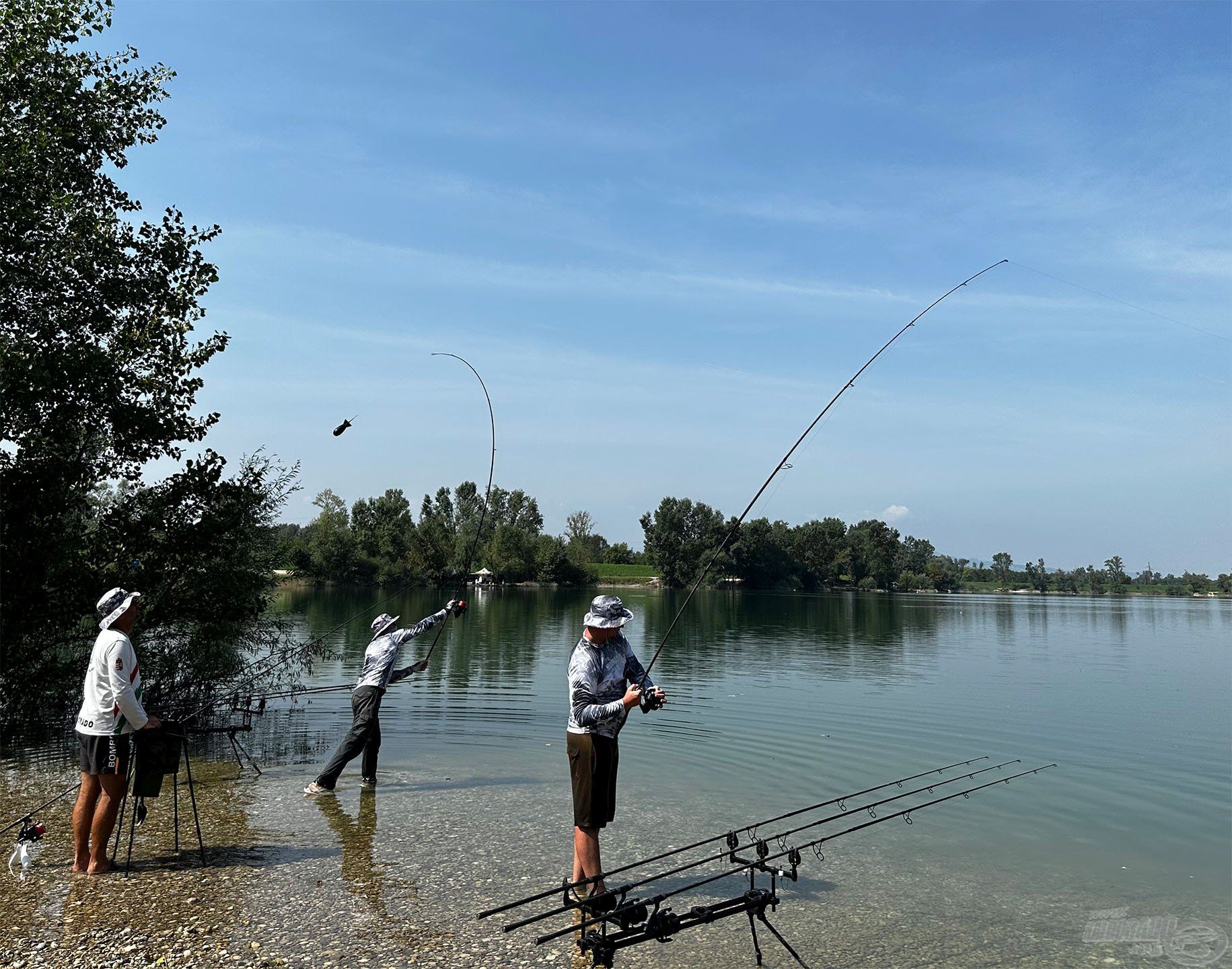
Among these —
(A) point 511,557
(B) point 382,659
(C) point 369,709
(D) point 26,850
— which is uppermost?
(A) point 511,557

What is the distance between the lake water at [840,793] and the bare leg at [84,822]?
174cm

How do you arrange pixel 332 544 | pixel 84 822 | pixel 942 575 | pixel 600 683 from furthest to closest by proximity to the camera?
pixel 942 575 → pixel 332 544 → pixel 84 822 → pixel 600 683

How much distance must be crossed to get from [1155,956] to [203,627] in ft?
43.4

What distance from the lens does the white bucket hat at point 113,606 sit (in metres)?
7.07

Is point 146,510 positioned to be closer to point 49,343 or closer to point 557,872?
point 49,343

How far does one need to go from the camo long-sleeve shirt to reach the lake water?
1546 mm

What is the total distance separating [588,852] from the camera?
614 centimetres

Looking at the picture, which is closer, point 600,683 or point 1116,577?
point 600,683

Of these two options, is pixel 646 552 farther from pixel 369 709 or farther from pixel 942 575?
pixel 369 709

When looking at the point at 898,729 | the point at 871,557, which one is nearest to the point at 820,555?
the point at 871,557

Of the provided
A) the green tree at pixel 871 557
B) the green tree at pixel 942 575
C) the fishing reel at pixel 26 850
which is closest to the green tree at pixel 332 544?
the fishing reel at pixel 26 850

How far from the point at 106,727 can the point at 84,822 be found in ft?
2.71

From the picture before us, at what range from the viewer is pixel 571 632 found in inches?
1475

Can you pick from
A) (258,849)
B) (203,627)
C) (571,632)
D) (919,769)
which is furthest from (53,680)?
(571,632)
